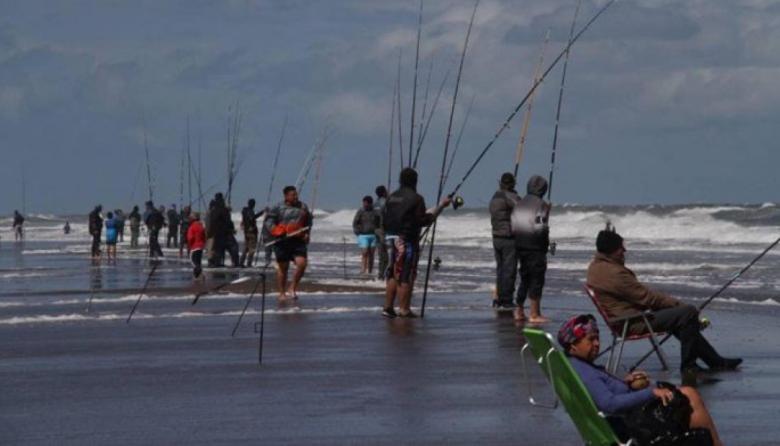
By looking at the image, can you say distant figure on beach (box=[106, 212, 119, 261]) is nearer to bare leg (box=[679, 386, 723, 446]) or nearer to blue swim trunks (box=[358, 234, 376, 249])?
blue swim trunks (box=[358, 234, 376, 249])

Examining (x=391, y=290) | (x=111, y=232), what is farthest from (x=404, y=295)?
(x=111, y=232)

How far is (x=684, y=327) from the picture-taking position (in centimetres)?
1162

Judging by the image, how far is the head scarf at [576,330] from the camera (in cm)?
759

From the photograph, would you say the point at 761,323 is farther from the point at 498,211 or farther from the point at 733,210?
the point at 733,210

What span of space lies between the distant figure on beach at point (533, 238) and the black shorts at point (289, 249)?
15.2ft

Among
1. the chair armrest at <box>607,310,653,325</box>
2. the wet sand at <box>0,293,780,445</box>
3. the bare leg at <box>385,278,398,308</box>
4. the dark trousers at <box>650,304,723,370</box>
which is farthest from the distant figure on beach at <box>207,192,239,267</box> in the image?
the chair armrest at <box>607,310,653,325</box>

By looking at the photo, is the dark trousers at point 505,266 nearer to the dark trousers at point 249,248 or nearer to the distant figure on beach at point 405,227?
the distant figure on beach at point 405,227

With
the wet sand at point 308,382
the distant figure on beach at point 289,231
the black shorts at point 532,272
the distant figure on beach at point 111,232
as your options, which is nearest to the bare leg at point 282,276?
the distant figure on beach at point 289,231

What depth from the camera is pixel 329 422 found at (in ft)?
31.0

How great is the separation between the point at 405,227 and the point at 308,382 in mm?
5365

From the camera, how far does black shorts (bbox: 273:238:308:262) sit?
20.4m

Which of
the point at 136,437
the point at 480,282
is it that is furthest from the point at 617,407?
the point at 480,282

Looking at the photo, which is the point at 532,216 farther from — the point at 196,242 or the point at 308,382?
the point at 196,242

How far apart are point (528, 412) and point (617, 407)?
2431mm
